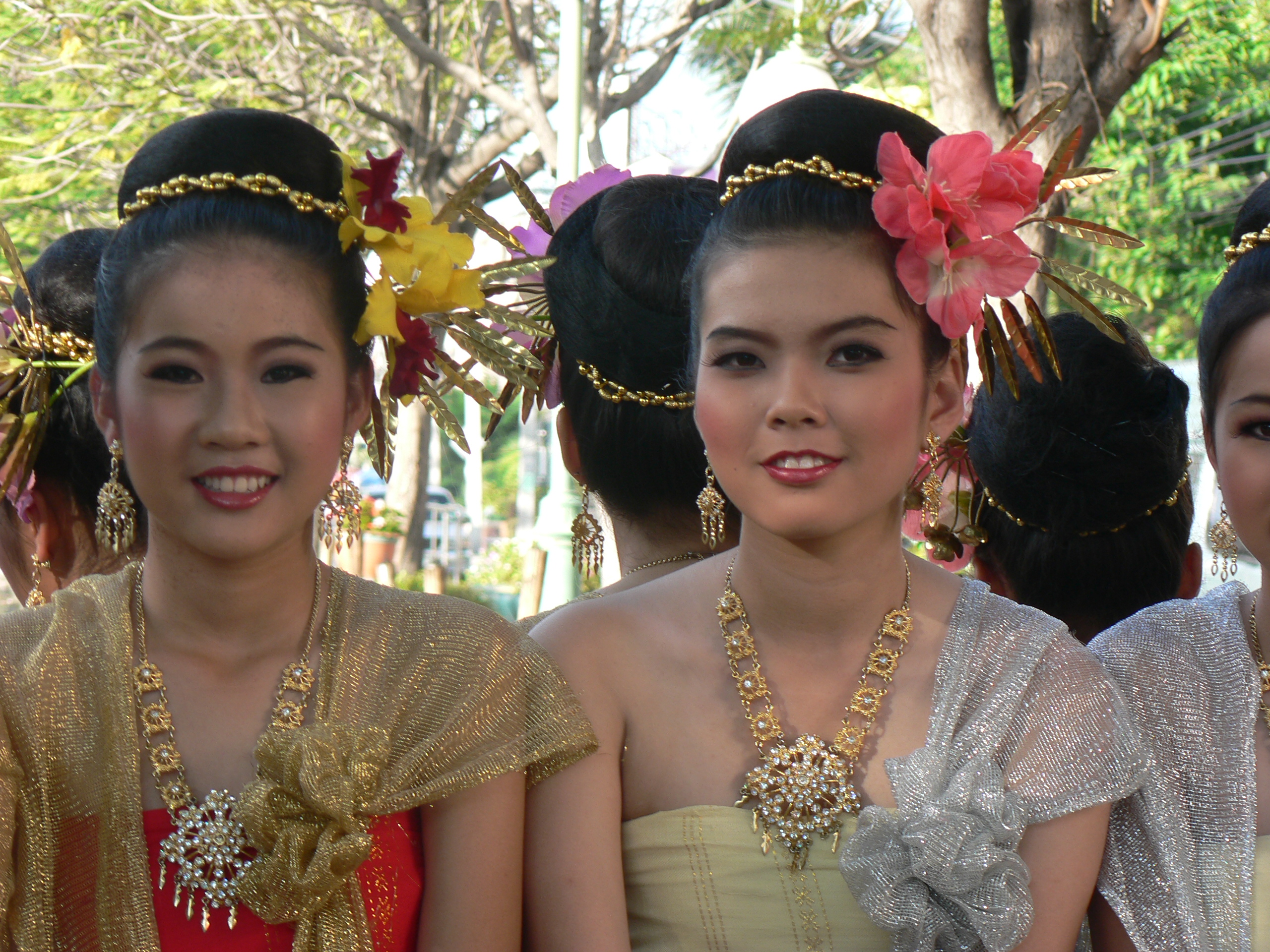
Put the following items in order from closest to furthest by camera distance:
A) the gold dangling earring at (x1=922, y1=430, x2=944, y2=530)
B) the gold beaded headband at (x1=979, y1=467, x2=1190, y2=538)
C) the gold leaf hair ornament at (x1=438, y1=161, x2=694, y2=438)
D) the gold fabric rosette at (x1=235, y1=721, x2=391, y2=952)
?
the gold fabric rosette at (x1=235, y1=721, x2=391, y2=952)
the gold leaf hair ornament at (x1=438, y1=161, x2=694, y2=438)
the gold dangling earring at (x1=922, y1=430, x2=944, y2=530)
the gold beaded headband at (x1=979, y1=467, x2=1190, y2=538)

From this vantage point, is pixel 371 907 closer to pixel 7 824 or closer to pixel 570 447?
pixel 7 824

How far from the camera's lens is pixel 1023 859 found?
2150 mm

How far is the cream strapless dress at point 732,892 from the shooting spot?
2.18 metres

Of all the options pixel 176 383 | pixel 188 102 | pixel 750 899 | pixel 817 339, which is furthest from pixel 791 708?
pixel 188 102

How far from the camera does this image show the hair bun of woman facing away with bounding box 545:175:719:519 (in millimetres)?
2729

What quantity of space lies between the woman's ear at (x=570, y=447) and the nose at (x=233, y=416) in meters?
0.85

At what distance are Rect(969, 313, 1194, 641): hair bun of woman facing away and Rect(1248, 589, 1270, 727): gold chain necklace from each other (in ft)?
1.34

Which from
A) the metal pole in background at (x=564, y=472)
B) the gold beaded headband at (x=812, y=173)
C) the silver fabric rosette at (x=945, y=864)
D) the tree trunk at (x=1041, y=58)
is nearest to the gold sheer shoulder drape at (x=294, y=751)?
the silver fabric rosette at (x=945, y=864)

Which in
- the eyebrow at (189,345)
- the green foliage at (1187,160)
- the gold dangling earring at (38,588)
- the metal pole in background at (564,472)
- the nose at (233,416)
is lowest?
the gold dangling earring at (38,588)

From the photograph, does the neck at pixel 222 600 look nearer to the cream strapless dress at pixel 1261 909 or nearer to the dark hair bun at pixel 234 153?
the dark hair bun at pixel 234 153

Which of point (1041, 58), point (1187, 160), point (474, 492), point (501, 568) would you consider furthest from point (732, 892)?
point (474, 492)

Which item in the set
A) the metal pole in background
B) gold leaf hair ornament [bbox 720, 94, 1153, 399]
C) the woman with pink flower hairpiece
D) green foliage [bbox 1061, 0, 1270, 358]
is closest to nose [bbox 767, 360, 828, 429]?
the woman with pink flower hairpiece

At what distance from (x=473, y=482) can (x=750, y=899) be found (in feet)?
64.2

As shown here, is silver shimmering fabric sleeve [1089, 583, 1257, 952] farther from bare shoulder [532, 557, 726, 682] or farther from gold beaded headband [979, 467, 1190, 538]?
bare shoulder [532, 557, 726, 682]
